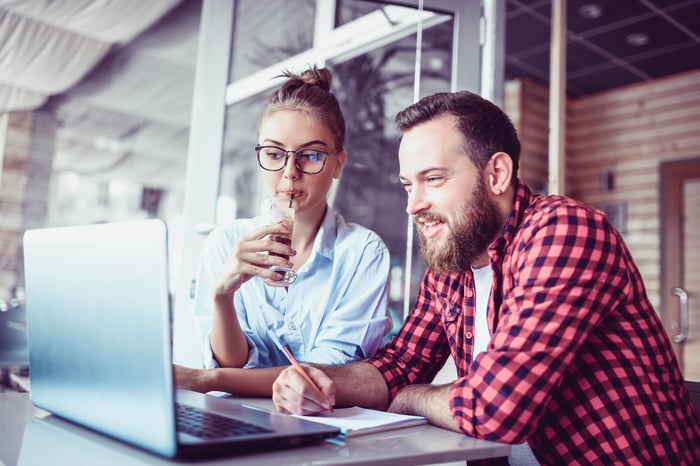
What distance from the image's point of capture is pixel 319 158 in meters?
1.59

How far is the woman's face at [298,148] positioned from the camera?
1570mm

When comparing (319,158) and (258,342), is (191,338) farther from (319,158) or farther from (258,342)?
(319,158)

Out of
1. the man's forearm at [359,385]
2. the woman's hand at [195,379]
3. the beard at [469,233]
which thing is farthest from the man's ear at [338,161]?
the woman's hand at [195,379]

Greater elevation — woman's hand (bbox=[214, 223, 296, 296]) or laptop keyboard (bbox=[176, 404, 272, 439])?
woman's hand (bbox=[214, 223, 296, 296])

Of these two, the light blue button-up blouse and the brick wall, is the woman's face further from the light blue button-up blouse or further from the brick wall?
the brick wall

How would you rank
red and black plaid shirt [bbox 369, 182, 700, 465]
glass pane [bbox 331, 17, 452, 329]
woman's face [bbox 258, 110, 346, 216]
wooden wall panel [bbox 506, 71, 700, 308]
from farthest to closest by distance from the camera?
wooden wall panel [bbox 506, 71, 700, 308] < glass pane [bbox 331, 17, 452, 329] < woman's face [bbox 258, 110, 346, 216] < red and black plaid shirt [bbox 369, 182, 700, 465]

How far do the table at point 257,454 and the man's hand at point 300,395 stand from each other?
0.15 m

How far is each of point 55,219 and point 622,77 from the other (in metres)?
6.22

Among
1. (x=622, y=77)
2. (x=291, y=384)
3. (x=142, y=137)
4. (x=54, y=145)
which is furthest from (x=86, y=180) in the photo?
(x=291, y=384)

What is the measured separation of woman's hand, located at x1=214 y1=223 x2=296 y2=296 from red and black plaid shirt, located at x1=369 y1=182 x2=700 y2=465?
0.43 meters

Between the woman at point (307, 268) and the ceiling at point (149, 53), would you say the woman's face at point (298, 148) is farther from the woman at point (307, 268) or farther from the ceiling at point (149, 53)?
the ceiling at point (149, 53)

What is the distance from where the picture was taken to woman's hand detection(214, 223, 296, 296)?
1.21 meters

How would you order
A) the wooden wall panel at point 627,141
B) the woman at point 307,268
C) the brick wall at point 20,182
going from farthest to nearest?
the brick wall at point 20,182 < the wooden wall panel at point 627,141 < the woman at point 307,268

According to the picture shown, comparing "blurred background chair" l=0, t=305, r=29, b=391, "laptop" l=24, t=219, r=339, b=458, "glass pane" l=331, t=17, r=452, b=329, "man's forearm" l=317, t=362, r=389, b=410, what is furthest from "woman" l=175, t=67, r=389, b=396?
"blurred background chair" l=0, t=305, r=29, b=391
